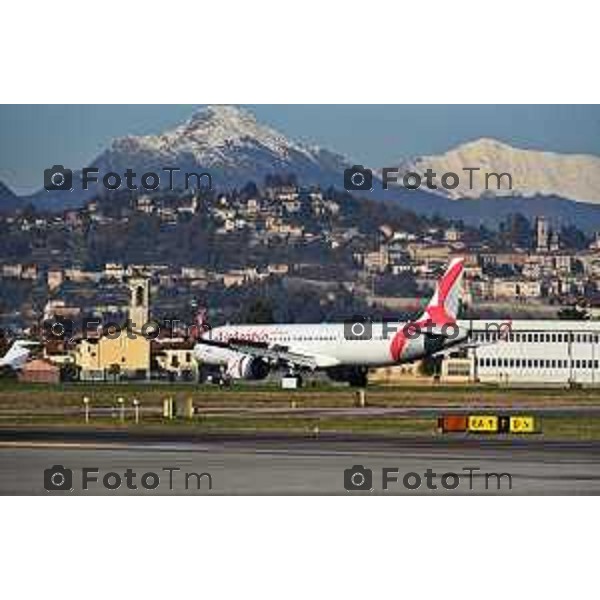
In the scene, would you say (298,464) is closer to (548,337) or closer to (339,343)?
(339,343)

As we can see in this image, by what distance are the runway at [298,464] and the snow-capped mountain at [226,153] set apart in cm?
2413

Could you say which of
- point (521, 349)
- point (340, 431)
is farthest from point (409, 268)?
point (340, 431)

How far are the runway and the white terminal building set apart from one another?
57.0 m

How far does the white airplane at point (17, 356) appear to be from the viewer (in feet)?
263

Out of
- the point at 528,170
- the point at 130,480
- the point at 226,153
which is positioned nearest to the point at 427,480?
the point at 130,480

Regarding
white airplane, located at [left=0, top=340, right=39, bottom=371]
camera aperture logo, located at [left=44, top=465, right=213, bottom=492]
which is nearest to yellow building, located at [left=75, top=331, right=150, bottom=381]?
white airplane, located at [left=0, top=340, right=39, bottom=371]

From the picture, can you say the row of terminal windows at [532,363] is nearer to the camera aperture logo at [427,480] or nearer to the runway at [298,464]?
the runway at [298,464]

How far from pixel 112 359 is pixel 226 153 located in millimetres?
15343

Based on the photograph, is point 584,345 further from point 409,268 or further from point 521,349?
point 409,268

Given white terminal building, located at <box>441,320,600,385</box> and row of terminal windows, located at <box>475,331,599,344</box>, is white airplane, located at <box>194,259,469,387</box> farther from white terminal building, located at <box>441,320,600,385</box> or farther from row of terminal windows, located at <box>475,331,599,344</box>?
row of terminal windows, located at <box>475,331,599,344</box>

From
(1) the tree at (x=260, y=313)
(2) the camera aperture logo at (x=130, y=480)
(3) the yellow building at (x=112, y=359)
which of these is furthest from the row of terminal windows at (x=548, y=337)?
(2) the camera aperture logo at (x=130, y=480)

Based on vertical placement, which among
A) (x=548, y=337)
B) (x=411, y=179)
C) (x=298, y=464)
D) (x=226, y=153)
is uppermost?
(x=226, y=153)

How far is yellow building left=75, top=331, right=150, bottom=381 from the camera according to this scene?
79.3m

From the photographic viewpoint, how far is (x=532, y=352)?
99.7 metres
